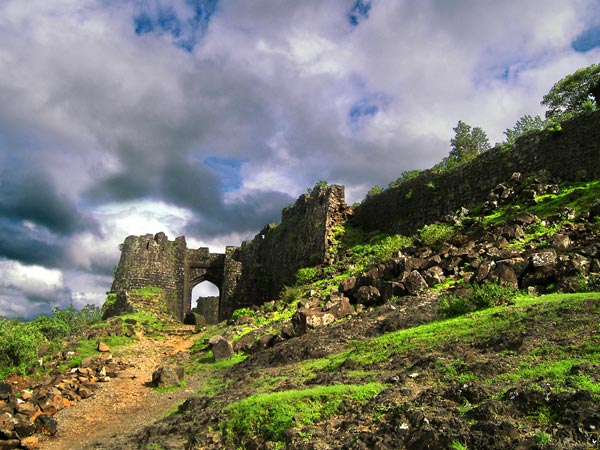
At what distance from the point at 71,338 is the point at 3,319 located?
265 cm

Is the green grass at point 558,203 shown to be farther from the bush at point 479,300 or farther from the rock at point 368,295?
the bush at point 479,300

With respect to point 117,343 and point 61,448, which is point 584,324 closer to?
point 61,448

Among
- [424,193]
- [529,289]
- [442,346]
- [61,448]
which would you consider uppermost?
[424,193]

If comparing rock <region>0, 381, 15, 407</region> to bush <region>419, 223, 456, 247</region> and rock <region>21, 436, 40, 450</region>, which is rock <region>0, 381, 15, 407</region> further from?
bush <region>419, 223, 456, 247</region>

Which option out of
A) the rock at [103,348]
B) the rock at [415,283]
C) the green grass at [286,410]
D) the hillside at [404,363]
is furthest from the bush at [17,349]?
the rock at [415,283]

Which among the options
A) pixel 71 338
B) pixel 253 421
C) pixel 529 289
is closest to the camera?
pixel 253 421

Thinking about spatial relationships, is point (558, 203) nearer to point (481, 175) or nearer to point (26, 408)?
point (481, 175)

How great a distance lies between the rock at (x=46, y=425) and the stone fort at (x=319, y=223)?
19.0 m

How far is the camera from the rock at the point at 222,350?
17.2m

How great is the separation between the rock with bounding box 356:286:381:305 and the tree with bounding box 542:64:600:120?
35.1 metres

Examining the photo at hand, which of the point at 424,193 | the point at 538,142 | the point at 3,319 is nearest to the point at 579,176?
the point at 538,142

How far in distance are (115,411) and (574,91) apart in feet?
159

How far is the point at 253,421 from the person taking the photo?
26.1 ft

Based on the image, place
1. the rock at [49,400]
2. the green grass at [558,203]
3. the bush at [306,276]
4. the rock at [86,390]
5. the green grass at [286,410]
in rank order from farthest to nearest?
the bush at [306,276] → the green grass at [558,203] → the rock at [86,390] → the rock at [49,400] → the green grass at [286,410]
